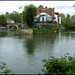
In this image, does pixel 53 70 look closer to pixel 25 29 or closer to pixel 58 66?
pixel 58 66

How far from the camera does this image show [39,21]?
65562 millimetres

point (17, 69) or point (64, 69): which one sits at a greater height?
point (64, 69)

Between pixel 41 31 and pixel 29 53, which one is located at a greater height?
pixel 29 53

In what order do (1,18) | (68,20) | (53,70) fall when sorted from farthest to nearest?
(1,18)
(68,20)
(53,70)

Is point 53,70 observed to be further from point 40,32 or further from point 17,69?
point 40,32

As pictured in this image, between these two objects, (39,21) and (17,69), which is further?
(39,21)

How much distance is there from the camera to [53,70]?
297 inches

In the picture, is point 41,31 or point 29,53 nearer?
point 29,53

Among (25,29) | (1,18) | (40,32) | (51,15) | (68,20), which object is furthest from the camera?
(1,18)

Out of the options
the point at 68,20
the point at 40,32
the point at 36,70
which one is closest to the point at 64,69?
the point at 36,70

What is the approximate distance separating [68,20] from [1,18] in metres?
44.9

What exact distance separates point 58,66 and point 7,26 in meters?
103

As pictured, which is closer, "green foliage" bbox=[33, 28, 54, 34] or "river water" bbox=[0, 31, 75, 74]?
"river water" bbox=[0, 31, 75, 74]

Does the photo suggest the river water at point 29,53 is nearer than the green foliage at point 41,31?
Yes
